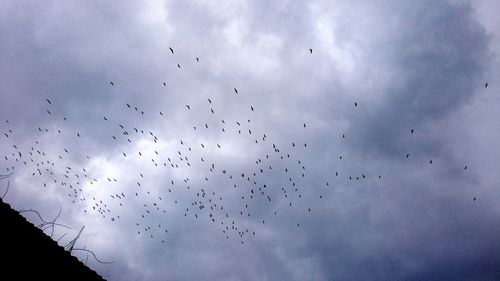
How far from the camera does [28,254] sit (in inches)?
278

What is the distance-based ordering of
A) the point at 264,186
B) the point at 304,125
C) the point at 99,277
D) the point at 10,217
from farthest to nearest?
the point at 264,186
the point at 304,125
the point at 99,277
the point at 10,217

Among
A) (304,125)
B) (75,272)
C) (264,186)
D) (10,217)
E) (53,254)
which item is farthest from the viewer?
(264,186)

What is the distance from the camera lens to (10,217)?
659 centimetres

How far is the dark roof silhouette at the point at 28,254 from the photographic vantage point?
6625mm

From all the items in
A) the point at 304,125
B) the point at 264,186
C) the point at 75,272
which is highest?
the point at 304,125

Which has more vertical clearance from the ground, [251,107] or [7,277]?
[251,107]

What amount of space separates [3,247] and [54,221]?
1082 millimetres

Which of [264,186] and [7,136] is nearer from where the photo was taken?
[7,136]

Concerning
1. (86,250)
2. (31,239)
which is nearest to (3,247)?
(31,239)

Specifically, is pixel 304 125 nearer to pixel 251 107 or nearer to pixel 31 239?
pixel 251 107

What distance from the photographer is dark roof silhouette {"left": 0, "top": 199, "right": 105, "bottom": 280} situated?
261 inches

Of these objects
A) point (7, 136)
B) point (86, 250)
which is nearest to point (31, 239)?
point (86, 250)

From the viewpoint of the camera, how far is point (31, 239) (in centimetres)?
709

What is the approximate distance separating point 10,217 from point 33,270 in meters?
1.61
